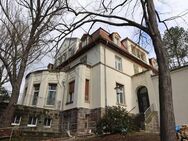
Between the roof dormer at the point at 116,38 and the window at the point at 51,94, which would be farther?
the roof dormer at the point at 116,38

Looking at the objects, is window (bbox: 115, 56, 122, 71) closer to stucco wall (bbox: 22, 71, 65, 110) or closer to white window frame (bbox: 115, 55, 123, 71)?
white window frame (bbox: 115, 55, 123, 71)

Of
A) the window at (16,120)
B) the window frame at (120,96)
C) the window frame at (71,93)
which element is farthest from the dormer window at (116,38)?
the window at (16,120)

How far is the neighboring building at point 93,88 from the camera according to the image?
16.4 metres

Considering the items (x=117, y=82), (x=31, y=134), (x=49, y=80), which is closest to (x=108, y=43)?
(x=117, y=82)

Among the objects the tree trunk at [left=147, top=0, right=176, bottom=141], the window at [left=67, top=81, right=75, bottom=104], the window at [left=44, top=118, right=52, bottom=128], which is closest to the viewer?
the tree trunk at [left=147, top=0, right=176, bottom=141]

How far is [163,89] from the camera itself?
5.36 metres

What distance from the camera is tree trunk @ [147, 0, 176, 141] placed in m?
4.87

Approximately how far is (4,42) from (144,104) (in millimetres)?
14513

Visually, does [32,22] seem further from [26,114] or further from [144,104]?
[144,104]

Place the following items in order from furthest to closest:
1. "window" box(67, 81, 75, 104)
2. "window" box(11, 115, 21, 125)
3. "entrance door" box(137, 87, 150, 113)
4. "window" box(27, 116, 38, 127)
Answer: "entrance door" box(137, 87, 150, 113)
"window" box(67, 81, 75, 104)
"window" box(27, 116, 38, 127)
"window" box(11, 115, 21, 125)

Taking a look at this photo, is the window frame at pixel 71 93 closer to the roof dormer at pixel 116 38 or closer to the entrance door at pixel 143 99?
the entrance door at pixel 143 99

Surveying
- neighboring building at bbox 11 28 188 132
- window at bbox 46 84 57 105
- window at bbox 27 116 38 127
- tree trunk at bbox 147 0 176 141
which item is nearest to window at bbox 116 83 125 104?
neighboring building at bbox 11 28 188 132

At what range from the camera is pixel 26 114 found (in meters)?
15.5

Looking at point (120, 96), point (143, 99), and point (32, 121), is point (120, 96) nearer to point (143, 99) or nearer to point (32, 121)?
point (143, 99)
